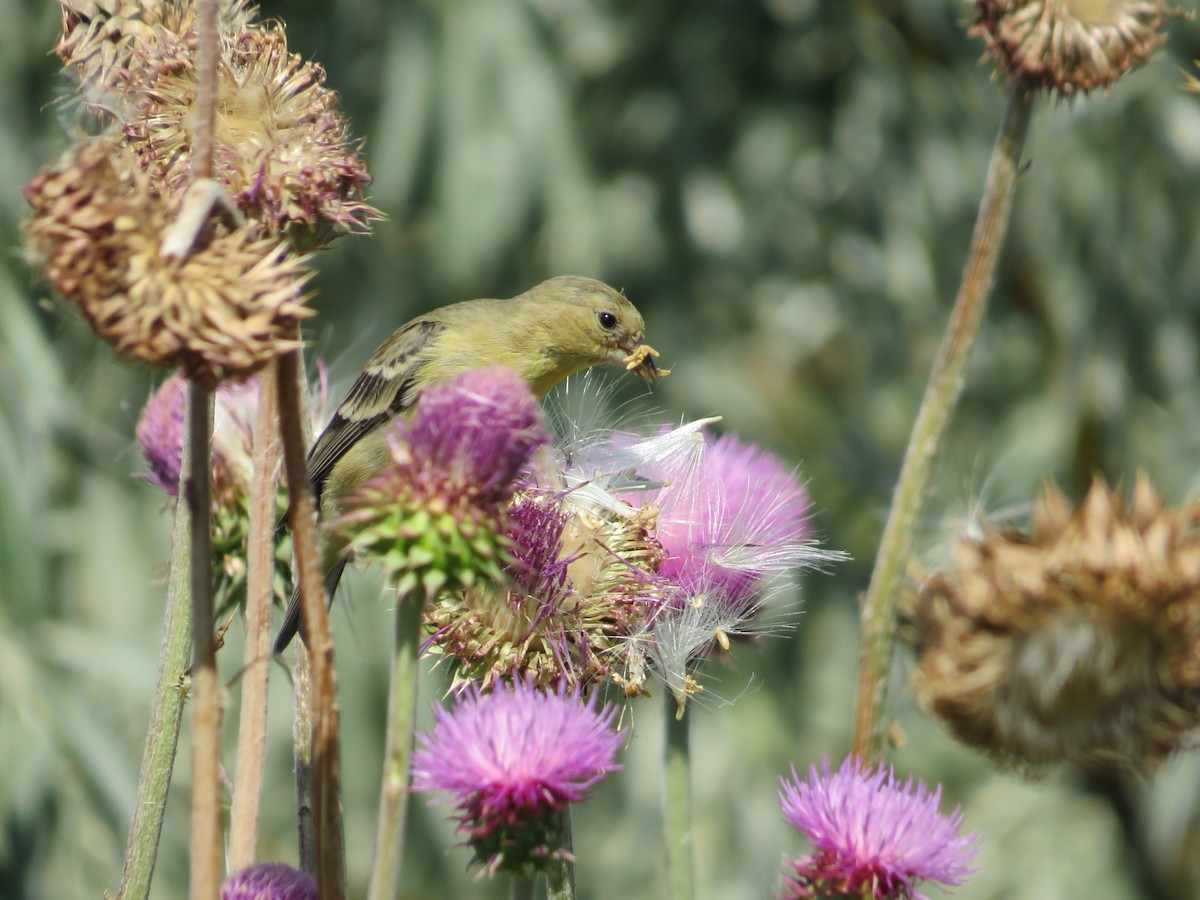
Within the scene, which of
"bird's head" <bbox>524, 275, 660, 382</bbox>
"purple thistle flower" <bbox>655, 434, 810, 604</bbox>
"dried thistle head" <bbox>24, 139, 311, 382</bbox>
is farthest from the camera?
"bird's head" <bbox>524, 275, 660, 382</bbox>

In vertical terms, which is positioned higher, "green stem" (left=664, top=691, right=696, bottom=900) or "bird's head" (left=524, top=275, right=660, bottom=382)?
"bird's head" (left=524, top=275, right=660, bottom=382)

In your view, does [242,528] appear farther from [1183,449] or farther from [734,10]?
[734,10]

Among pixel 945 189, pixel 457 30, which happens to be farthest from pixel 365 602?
pixel 945 189

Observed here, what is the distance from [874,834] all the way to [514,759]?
306 millimetres

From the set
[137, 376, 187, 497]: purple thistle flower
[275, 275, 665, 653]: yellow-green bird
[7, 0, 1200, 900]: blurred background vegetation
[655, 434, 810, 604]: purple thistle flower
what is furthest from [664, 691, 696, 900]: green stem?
[7, 0, 1200, 900]: blurred background vegetation

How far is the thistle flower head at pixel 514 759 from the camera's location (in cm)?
103

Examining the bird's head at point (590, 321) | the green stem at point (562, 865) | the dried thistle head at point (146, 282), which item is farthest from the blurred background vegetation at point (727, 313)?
the dried thistle head at point (146, 282)

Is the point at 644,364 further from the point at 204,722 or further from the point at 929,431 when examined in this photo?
the point at 204,722

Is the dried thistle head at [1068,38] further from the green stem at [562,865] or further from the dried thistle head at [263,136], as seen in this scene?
the green stem at [562,865]

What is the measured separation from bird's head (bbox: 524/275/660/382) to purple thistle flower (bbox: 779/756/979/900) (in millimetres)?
1790

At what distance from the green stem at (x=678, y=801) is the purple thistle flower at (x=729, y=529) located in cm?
13

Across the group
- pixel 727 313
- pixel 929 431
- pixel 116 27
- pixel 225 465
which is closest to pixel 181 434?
pixel 225 465

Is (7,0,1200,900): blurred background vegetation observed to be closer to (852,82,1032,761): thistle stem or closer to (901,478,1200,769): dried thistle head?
(852,82,1032,761): thistle stem

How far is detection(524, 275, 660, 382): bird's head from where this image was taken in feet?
9.60
